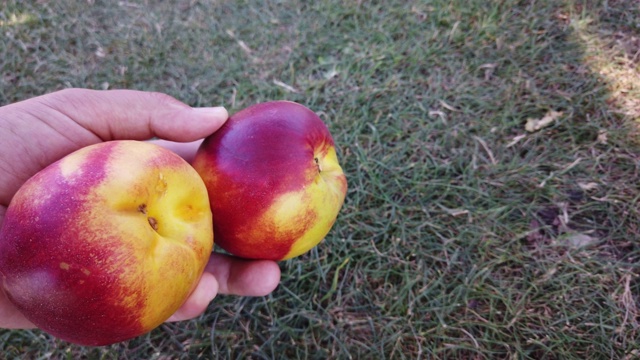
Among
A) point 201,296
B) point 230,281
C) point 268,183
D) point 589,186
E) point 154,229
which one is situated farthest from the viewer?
point 589,186

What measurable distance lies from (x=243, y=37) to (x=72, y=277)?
278 centimetres

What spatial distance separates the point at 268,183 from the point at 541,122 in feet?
6.69

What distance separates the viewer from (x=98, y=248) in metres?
1.18

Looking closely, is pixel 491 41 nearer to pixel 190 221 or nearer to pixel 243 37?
pixel 243 37

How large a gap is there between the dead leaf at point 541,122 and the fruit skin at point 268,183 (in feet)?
5.55

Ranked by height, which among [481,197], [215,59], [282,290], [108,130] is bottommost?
[282,290]

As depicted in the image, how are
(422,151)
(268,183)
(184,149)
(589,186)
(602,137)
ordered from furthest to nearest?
(422,151) < (602,137) < (589,186) < (184,149) < (268,183)

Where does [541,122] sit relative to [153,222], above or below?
below

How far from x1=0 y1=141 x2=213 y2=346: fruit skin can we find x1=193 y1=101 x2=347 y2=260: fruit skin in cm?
22

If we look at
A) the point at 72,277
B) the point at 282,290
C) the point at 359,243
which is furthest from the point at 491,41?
the point at 72,277

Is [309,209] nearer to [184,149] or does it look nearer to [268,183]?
[268,183]

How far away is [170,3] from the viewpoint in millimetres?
3955

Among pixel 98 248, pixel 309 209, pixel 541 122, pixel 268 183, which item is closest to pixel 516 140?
pixel 541 122

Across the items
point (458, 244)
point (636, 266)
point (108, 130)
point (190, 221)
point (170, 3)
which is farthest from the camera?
point (170, 3)
